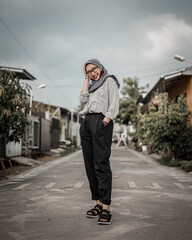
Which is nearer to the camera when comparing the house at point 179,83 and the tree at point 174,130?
the tree at point 174,130

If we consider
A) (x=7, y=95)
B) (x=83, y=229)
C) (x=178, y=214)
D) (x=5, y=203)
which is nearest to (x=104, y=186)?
(x=83, y=229)

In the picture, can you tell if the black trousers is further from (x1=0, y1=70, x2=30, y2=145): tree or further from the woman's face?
(x1=0, y1=70, x2=30, y2=145): tree

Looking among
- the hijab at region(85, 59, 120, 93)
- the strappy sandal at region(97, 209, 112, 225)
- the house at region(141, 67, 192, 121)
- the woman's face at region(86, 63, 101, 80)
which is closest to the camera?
the strappy sandal at region(97, 209, 112, 225)

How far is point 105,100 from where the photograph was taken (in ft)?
13.8

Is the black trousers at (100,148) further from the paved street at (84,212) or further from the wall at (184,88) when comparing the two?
the wall at (184,88)

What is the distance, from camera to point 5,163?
11.5 metres

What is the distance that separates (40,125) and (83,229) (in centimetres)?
1511

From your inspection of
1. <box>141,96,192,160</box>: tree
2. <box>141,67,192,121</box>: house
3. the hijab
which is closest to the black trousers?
the hijab

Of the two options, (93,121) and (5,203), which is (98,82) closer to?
(93,121)

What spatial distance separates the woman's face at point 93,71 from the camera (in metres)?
4.34

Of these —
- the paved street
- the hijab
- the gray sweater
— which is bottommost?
the paved street

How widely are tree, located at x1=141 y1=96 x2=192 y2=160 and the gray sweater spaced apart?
358 inches

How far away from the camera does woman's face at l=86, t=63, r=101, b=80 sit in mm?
4336

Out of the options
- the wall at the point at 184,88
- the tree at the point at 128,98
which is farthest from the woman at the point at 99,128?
the tree at the point at 128,98
